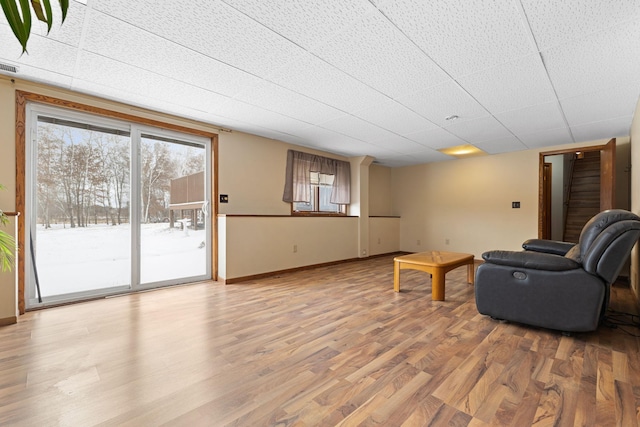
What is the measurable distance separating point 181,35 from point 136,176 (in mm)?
→ 2058

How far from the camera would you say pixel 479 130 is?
4.17m

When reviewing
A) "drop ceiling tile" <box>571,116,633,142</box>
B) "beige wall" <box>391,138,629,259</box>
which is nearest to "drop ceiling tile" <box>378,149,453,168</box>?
"beige wall" <box>391,138,629,259</box>

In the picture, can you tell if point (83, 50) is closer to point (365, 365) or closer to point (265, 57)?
point (265, 57)

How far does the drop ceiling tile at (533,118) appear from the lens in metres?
3.34

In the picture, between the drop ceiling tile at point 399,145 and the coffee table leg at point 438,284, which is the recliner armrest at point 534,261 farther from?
the drop ceiling tile at point 399,145

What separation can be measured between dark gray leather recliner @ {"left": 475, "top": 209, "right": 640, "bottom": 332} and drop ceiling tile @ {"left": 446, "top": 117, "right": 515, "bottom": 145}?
192 cm

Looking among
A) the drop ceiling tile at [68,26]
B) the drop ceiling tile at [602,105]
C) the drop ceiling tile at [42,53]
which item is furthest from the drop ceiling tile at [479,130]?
the drop ceiling tile at [42,53]

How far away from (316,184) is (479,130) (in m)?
2.72

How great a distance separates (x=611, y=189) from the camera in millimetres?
3975

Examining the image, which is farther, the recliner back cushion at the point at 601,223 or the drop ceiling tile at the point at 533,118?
the drop ceiling tile at the point at 533,118

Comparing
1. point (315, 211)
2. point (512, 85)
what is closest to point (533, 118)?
point (512, 85)

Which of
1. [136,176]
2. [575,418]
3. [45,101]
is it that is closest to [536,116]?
[575,418]

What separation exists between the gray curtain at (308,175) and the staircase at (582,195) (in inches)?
189

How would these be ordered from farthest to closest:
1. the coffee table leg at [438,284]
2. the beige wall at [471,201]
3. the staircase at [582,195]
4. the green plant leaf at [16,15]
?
the staircase at [582,195], the beige wall at [471,201], the coffee table leg at [438,284], the green plant leaf at [16,15]
